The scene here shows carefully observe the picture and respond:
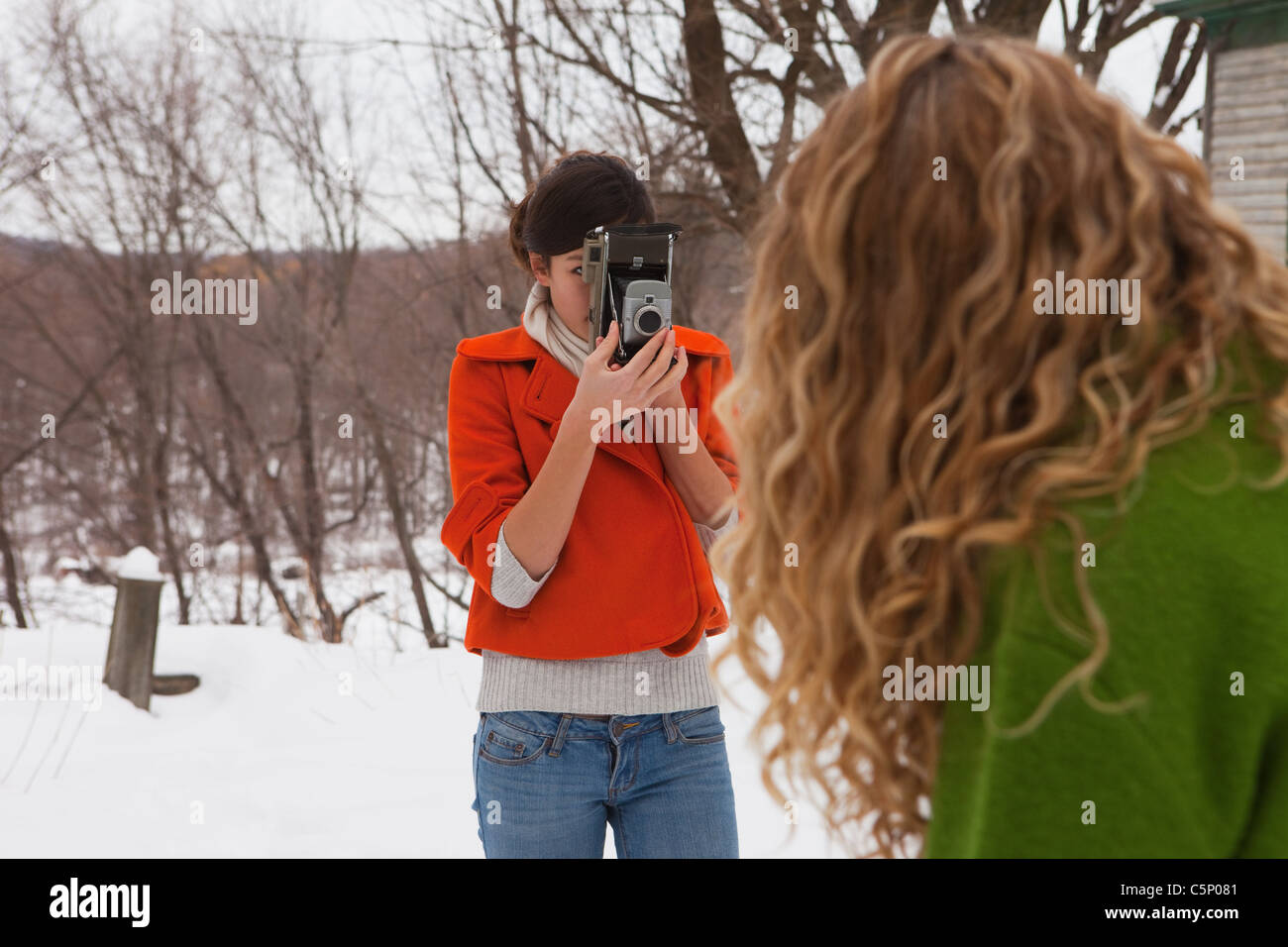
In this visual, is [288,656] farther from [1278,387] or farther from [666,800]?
[1278,387]

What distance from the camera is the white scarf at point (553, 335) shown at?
174 centimetres

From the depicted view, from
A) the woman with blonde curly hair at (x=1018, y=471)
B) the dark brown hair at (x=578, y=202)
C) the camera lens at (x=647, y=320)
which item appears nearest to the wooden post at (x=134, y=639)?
the dark brown hair at (x=578, y=202)

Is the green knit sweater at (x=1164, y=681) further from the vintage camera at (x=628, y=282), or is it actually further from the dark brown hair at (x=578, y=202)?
the dark brown hair at (x=578, y=202)

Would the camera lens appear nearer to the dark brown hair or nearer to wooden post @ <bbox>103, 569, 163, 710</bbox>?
the dark brown hair

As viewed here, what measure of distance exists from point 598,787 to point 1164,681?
3.29 feet

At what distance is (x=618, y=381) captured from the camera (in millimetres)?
1589

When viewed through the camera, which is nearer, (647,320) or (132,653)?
(647,320)

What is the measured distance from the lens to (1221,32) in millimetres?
7414

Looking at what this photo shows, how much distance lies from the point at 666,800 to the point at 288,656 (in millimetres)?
4038

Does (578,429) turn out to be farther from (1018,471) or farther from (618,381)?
(1018,471)

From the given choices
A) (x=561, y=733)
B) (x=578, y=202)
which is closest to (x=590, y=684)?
(x=561, y=733)

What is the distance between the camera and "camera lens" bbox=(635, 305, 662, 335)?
1649 mm

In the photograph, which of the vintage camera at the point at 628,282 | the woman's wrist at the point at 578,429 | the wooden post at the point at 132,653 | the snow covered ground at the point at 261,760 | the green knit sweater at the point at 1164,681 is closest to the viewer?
the green knit sweater at the point at 1164,681
